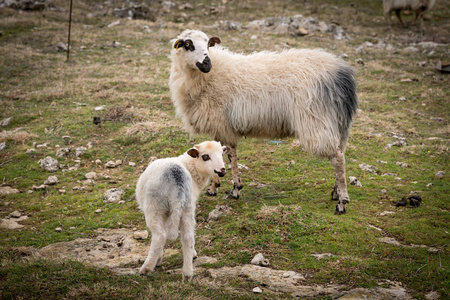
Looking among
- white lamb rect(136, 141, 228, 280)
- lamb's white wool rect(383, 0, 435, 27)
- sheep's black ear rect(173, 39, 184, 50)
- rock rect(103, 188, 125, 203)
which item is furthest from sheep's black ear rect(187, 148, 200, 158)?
lamb's white wool rect(383, 0, 435, 27)

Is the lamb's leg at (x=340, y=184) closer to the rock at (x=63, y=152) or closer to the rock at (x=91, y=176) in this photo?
the rock at (x=91, y=176)

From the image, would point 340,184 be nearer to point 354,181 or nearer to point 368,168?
point 354,181

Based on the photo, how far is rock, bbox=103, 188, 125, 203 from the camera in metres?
7.28

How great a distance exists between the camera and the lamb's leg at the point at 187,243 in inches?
179

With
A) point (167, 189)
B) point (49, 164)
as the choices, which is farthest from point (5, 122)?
point (167, 189)

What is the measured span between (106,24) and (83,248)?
1765 centimetres

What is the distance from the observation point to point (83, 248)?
5684 mm

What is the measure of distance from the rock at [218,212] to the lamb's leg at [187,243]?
1.71 metres

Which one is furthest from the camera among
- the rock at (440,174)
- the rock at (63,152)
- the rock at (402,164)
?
the rock at (63,152)

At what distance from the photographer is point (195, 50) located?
23.7ft

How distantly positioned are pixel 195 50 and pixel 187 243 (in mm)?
3984

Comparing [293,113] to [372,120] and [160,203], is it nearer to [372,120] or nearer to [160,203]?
[160,203]

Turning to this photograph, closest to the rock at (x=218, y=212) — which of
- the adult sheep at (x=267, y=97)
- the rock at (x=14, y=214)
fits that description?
the adult sheep at (x=267, y=97)

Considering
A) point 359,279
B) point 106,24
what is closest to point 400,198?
point 359,279
